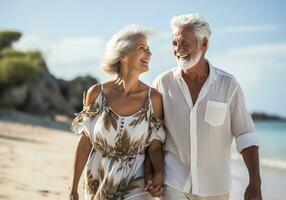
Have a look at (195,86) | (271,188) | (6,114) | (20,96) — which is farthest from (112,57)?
(20,96)

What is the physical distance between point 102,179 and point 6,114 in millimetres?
26727

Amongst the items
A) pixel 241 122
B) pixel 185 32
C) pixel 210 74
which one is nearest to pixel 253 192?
pixel 241 122

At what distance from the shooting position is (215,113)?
13.6 ft

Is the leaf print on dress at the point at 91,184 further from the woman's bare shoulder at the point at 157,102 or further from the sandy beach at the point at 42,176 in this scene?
the sandy beach at the point at 42,176

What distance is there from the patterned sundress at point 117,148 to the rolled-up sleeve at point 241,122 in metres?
0.56

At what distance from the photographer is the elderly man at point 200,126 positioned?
13.5 feet

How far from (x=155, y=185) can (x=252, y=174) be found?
698 mm

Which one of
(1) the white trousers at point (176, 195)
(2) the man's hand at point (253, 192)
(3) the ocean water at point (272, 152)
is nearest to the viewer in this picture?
(2) the man's hand at point (253, 192)

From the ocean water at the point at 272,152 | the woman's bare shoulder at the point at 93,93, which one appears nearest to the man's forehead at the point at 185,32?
the woman's bare shoulder at the point at 93,93

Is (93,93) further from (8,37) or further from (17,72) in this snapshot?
(8,37)

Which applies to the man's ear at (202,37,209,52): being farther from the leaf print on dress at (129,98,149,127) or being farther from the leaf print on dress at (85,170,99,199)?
the leaf print on dress at (85,170,99,199)

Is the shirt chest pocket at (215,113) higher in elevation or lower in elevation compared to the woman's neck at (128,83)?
lower

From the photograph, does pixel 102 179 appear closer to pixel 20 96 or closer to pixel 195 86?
pixel 195 86

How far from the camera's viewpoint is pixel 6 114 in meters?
29.9
